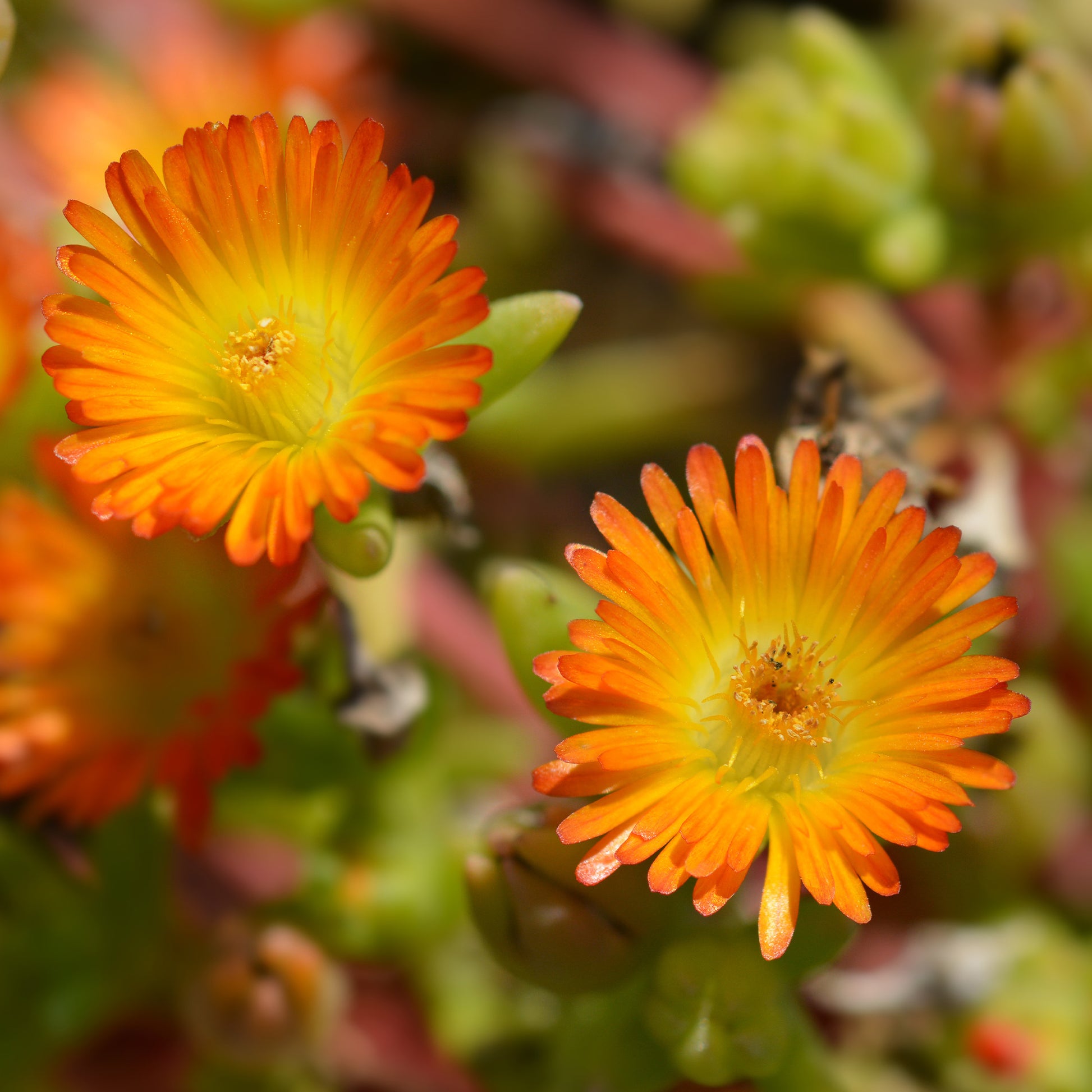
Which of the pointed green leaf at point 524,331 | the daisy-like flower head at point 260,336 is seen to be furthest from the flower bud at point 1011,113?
the daisy-like flower head at point 260,336

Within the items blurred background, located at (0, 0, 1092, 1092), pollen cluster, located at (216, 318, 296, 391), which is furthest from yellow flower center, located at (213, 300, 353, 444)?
blurred background, located at (0, 0, 1092, 1092)

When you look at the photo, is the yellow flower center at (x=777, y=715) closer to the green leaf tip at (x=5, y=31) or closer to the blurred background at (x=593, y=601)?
the blurred background at (x=593, y=601)

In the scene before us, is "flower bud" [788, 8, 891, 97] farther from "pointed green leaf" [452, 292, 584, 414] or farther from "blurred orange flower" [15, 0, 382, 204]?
"blurred orange flower" [15, 0, 382, 204]

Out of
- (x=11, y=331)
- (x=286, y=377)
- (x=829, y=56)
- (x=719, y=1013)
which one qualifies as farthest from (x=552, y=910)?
(x=829, y=56)

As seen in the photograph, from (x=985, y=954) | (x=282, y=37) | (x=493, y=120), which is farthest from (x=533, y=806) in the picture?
(x=282, y=37)

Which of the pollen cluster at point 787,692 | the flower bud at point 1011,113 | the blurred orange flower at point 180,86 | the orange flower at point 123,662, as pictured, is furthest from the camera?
the blurred orange flower at point 180,86

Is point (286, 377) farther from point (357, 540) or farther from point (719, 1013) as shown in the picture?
point (719, 1013)

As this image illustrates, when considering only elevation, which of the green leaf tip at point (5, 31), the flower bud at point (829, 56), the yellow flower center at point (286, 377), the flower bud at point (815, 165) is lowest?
the yellow flower center at point (286, 377)

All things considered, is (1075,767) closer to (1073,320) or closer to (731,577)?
(1073,320)
